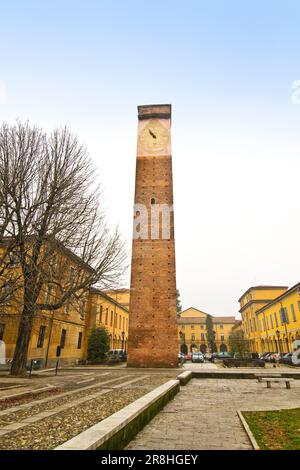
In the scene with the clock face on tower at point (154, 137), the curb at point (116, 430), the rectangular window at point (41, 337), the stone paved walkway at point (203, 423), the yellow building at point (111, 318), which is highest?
the clock face on tower at point (154, 137)

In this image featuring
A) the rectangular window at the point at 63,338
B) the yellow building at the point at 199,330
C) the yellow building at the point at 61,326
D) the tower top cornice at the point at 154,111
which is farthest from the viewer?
the yellow building at the point at 199,330

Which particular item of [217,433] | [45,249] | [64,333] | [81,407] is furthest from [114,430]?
[64,333]

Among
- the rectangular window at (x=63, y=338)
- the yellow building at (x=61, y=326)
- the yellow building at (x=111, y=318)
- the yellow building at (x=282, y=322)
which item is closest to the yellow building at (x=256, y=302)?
the yellow building at (x=282, y=322)

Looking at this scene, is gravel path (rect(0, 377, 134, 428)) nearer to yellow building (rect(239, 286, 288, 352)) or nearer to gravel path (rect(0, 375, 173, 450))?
gravel path (rect(0, 375, 173, 450))

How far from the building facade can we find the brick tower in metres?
12.1

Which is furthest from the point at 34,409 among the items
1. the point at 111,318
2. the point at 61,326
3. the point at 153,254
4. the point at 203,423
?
the point at 111,318

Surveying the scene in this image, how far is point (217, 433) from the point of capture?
4758mm

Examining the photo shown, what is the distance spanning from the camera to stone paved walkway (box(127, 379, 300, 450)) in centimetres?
421

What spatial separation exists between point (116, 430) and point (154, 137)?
89.0 feet

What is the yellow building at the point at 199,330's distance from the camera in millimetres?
76125

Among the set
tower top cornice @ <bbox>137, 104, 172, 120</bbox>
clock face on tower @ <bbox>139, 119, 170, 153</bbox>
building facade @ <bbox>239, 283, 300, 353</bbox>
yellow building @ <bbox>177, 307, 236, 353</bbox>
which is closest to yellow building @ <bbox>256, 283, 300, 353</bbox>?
building facade @ <bbox>239, 283, 300, 353</bbox>

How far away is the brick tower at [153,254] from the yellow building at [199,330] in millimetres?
54912

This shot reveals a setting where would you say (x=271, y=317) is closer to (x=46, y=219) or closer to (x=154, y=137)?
(x=154, y=137)

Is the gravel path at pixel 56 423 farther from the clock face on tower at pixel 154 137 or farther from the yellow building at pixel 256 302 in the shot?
the yellow building at pixel 256 302
